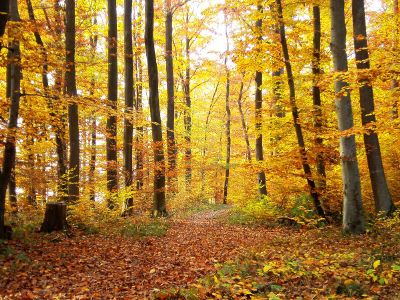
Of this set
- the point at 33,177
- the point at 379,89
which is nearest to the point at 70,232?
the point at 33,177

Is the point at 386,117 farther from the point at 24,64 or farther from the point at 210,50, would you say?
the point at 210,50

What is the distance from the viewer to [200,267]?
24.1ft

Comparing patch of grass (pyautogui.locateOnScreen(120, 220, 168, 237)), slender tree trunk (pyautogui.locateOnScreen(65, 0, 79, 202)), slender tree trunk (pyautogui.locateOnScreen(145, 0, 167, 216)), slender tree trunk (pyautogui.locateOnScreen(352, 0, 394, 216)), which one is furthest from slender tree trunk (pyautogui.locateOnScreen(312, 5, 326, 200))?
slender tree trunk (pyautogui.locateOnScreen(65, 0, 79, 202))

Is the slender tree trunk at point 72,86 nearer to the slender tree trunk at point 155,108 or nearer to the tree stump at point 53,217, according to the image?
the tree stump at point 53,217

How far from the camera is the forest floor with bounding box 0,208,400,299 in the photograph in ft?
17.9

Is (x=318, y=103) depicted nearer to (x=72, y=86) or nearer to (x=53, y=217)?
(x=72, y=86)

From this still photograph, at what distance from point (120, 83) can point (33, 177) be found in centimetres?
1486

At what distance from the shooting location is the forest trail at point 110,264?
5.92m

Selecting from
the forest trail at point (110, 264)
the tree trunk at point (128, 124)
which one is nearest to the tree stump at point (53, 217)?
the forest trail at point (110, 264)

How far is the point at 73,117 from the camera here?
40.2ft

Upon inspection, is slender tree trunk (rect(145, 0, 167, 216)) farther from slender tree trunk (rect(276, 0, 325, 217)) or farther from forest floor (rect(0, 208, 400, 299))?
slender tree trunk (rect(276, 0, 325, 217))

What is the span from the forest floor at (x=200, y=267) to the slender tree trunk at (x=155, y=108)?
4.59 meters

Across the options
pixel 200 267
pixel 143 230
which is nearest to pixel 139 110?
pixel 143 230

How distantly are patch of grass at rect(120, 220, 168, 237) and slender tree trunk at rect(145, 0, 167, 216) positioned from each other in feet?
8.55
